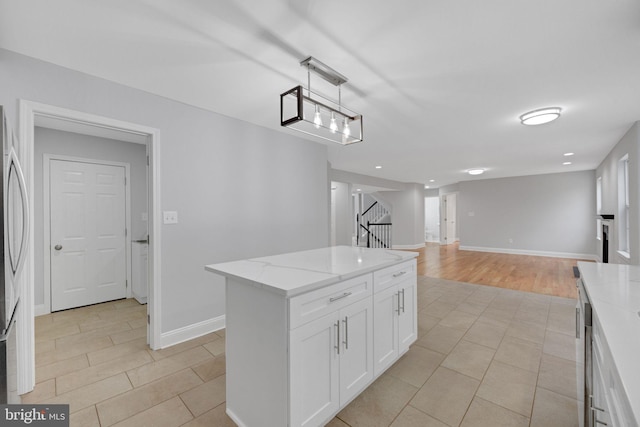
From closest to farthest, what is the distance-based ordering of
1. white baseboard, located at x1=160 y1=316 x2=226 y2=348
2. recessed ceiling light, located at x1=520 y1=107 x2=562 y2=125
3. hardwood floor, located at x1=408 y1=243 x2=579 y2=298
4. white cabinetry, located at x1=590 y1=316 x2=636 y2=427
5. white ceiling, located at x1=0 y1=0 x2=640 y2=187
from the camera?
1. white cabinetry, located at x1=590 y1=316 x2=636 y2=427
2. white ceiling, located at x1=0 y1=0 x2=640 y2=187
3. white baseboard, located at x1=160 y1=316 x2=226 y2=348
4. recessed ceiling light, located at x1=520 y1=107 x2=562 y2=125
5. hardwood floor, located at x1=408 y1=243 x2=579 y2=298

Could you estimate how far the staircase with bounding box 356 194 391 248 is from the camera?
34.0 feet

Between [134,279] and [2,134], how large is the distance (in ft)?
11.1

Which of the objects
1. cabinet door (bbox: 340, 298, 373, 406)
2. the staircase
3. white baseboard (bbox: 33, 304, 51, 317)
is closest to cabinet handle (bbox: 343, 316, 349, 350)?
cabinet door (bbox: 340, 298, 373, 406)

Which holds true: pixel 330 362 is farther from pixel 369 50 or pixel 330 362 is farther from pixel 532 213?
pixel 532 213

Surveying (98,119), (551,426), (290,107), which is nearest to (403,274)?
(551,426)

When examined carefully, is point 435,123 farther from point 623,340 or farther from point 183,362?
point 183,362

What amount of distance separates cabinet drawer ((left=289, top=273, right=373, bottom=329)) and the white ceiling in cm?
152

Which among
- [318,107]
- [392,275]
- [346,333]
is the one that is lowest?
[346,333]

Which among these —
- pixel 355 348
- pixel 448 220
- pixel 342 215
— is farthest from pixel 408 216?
pixel 355 348

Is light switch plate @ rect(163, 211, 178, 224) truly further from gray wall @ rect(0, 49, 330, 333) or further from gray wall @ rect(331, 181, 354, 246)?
gray wall @ rect(331, 181, 354, 246)

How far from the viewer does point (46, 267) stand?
3.50 meters

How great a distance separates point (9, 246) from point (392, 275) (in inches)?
86.9

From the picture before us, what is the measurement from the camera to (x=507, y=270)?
598 cm

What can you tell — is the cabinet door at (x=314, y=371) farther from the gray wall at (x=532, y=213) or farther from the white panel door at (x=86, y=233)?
the gray wall at (x=532, y=213)
